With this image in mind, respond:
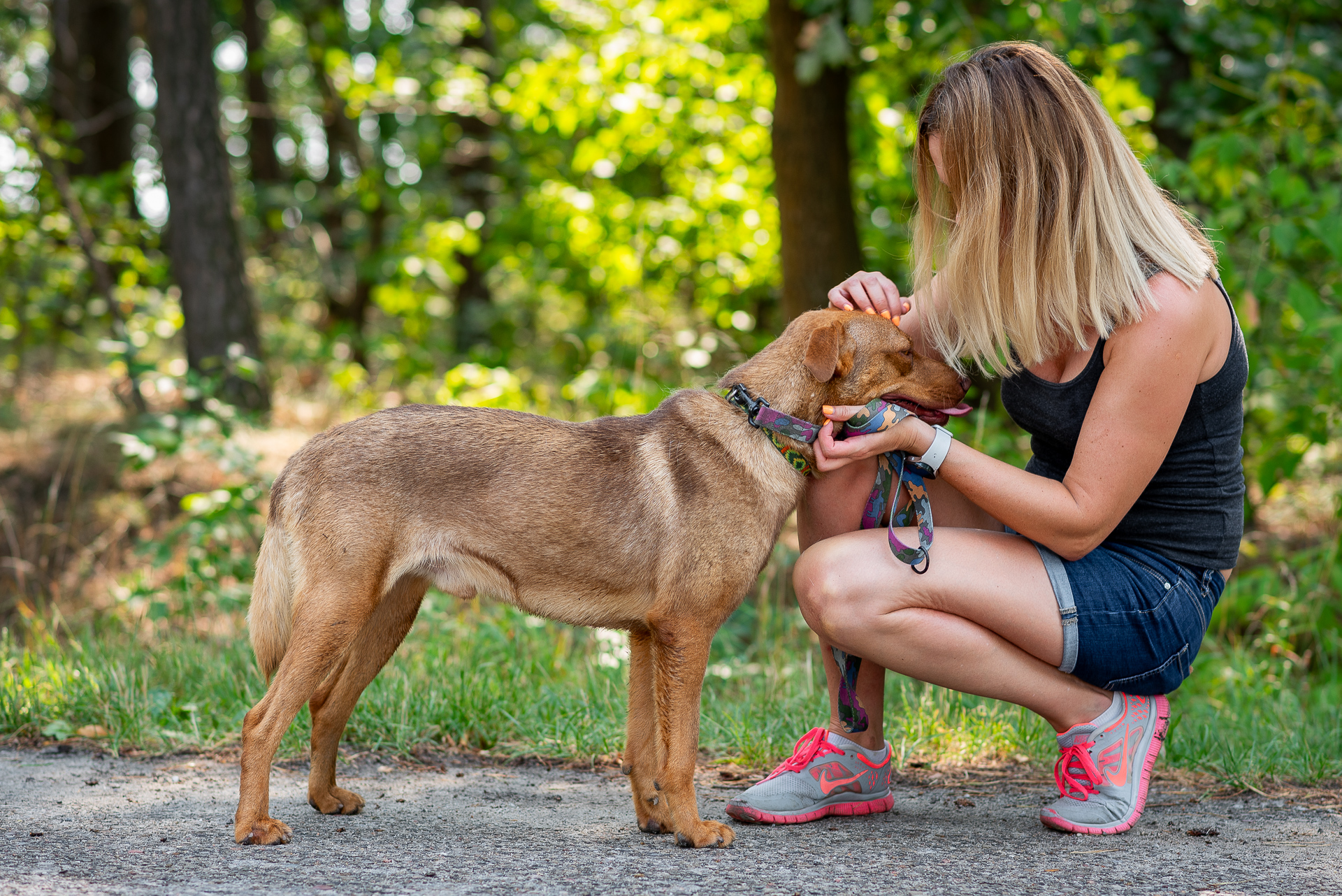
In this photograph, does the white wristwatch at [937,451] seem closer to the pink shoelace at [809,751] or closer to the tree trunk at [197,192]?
the pink shoelace at [809,751]

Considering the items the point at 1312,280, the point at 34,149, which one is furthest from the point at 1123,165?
the point at 34,149

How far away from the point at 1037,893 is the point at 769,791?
88 centimetres

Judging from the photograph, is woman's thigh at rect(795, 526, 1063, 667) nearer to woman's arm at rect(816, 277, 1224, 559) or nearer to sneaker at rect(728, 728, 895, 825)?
woman's arm at rect(816, 277, 1224, 559)

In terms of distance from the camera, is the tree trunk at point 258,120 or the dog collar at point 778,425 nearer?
the dog collar at point 778,425

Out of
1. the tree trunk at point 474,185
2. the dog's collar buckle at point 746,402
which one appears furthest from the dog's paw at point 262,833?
the tree trunk at point 474,185

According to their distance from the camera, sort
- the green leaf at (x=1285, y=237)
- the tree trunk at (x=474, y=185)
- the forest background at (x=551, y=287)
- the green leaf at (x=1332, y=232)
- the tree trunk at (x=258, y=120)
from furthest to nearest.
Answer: the tree trunk at (x=258, y=120) < the tree trunk at (x=474, y=185) < the green leaf at (x=1285, y=237) < the green leaf at (x=1332, y=232) < the forest background at (x=551, y=287)

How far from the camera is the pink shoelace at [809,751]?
126 inches

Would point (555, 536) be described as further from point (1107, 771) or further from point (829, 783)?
point (1107, 771)

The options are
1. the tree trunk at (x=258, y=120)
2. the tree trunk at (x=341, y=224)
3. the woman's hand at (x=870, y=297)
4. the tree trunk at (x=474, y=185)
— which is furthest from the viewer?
the tree trunk at (x=258, y=120)

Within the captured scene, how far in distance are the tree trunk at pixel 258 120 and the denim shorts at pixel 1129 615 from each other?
14.3 meters

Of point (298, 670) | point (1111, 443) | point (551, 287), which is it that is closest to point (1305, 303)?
point (1111, 443)

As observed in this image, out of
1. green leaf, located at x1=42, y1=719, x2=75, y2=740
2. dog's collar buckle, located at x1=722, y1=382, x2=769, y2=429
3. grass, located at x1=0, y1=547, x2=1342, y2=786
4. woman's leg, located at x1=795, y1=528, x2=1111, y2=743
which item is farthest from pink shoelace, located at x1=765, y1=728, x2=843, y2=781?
green leaf, located at x1=42, y1=719, x2=75, y2=740

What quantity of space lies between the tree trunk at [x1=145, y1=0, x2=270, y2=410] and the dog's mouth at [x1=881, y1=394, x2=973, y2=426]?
632 cm

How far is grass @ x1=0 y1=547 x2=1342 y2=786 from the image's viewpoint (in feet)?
12.7
